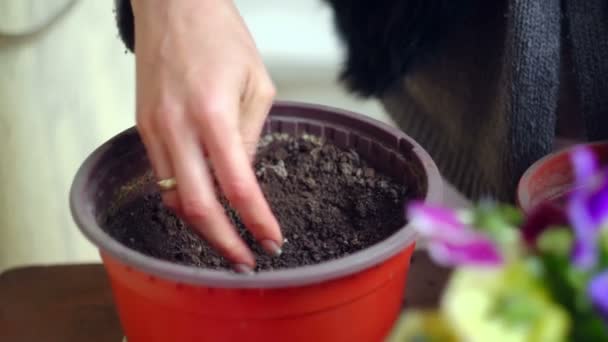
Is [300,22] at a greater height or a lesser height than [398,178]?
lesser

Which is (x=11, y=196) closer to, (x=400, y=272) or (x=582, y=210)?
(x=400, y=272)

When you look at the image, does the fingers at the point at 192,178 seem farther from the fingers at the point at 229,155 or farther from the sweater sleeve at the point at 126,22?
the sweater sleeve at the point at 126,22

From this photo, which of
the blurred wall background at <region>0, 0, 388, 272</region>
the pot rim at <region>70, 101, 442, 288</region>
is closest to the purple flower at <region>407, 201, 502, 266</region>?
Result: the pot rim at <region>70, 101, 442, 288</region>

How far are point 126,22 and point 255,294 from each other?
0.23 meters

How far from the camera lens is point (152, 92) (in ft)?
1.26

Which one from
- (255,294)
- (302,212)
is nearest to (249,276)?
(255,294)

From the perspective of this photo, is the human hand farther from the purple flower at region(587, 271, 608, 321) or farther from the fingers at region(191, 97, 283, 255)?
the purple flower at region(587, 271, 608, 321)

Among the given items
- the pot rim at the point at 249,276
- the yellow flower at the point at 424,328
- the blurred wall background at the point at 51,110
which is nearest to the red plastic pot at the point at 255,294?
the pot rim at the point at 249,276

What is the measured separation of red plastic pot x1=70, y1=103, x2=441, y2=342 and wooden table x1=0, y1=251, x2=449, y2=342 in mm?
87

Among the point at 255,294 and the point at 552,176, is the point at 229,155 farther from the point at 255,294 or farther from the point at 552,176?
the point at 552,176

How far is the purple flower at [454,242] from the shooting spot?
0.14 meters

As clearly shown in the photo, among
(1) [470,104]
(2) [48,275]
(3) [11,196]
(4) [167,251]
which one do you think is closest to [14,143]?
(3) [11,196]

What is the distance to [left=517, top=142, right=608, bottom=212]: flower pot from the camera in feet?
1.40

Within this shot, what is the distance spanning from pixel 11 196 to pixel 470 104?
453 millimetres
